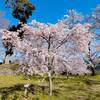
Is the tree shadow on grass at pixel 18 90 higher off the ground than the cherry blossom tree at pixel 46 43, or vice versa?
the cherry blossom tree at pixel 46 43

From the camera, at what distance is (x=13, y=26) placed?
4056cm

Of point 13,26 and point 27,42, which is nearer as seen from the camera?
point 27,42

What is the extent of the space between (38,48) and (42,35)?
36.4 inches

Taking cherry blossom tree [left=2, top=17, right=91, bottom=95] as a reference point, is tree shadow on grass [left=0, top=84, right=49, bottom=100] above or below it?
below

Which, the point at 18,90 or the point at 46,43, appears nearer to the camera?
the point at 46,43

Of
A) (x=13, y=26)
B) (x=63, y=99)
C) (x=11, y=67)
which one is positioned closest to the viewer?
(x=63, y=99)

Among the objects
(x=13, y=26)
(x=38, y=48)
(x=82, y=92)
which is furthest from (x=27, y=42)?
(x=13, y=26)

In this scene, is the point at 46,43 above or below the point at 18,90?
above

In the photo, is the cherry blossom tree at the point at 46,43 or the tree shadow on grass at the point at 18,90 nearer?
the cherry blossom tree at the point at 46,43

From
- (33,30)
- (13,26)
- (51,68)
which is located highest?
(13,26)

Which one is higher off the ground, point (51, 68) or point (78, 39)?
point (78, 39)

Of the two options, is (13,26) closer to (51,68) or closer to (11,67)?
(11,67)

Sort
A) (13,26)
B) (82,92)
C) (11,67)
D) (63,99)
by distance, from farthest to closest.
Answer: (13,26), (11,67), (82,92), (63,99)

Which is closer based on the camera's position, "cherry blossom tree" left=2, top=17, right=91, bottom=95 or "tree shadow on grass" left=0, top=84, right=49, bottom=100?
"cherry blossom tree" left=2, top=17, right=91, bottom=95
